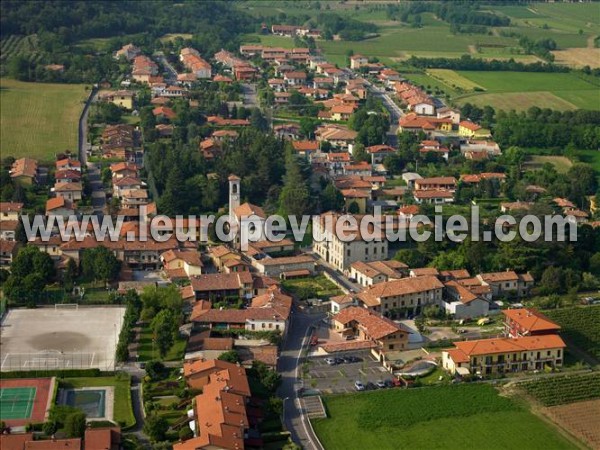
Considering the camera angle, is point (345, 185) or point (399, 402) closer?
point (399, 402)

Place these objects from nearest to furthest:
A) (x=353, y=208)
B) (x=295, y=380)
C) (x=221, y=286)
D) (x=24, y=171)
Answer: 1. (x=295, y=380)
2. (x=221, y=286)
3. (x=353, y=208)
4. (x=24, y=171)

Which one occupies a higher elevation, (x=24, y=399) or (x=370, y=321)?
(x=370, y=321)

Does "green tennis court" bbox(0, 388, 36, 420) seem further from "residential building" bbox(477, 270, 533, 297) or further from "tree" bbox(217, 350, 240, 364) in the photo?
"residential building" bbox(477, 270, 533, 297)

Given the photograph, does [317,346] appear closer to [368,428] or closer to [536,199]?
[368,428]

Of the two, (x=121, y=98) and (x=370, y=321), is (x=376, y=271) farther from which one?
(x=121, y=98)

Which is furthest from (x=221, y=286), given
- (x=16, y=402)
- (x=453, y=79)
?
(x=453, y=79)

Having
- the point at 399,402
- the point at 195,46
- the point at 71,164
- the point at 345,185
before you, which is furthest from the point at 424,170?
the point at 195,46
